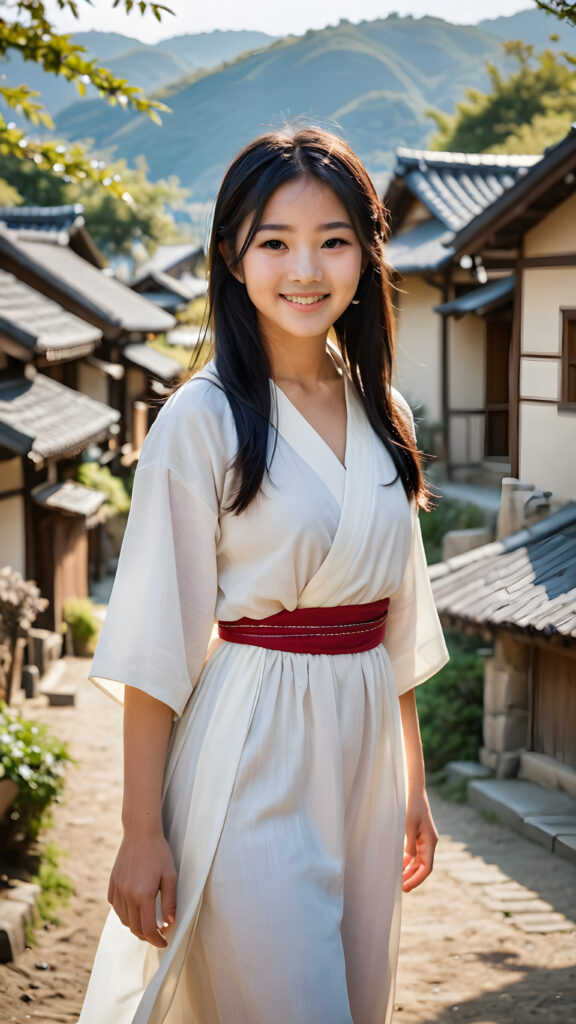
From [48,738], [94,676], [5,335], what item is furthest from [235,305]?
[5,335]

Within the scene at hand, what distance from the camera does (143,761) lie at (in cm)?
196

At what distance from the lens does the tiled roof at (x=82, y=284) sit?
17828mm

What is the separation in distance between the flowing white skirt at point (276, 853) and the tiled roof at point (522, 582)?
5.58 m

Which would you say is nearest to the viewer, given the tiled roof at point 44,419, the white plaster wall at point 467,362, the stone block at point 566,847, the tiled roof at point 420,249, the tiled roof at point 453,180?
the stone block at point 566,847

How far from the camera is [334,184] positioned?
208cm

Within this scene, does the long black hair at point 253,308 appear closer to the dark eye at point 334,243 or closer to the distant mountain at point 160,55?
the dark eye at point 334,243

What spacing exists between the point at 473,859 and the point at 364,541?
257 inches

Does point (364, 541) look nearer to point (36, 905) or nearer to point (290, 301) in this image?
point (290, 301)

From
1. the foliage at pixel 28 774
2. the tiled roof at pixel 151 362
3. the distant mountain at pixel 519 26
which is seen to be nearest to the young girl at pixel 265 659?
the foliage at pixel 28 774

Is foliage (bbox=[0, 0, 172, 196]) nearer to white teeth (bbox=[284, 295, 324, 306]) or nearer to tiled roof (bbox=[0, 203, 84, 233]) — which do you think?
white teeth (bbox=[284, 295, 324, 306])

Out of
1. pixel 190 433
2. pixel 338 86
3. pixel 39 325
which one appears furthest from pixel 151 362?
pixel 338 86

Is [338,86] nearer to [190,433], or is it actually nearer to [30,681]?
[30,681]

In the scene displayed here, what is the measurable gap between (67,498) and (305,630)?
1208 cm

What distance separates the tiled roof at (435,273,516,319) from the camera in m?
14.5
